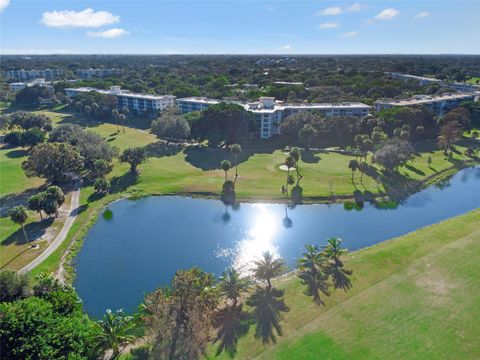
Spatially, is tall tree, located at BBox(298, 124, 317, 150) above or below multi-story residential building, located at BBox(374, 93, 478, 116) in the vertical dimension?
below

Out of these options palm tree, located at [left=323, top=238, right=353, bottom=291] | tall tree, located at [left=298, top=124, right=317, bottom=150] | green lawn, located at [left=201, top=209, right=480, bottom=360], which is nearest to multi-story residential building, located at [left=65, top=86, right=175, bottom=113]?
tall tree, located at [left=298, top=124, right=317, bottom=150]

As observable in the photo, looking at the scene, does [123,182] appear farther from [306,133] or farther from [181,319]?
[306,133]

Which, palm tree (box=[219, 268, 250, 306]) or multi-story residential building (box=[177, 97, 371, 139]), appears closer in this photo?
palm tree (box=[219, 268, 250, 306])

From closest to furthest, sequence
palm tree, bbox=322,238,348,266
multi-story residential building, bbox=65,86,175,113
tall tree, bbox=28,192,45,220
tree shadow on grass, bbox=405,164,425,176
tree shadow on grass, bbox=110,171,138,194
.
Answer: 1. palm tree, bbox=322,238,348,266
2. tall tree, bbox=28,192,45,220
3. tree shadow on grass, bbox=110,171,138,194
4. tree shadow on grass, bbox=405,164,425,176
5. multi-story residential building, bbox=65,86,175,113

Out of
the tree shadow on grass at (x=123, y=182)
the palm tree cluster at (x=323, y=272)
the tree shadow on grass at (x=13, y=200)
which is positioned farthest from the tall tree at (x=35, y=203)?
the palm tree cluster at (x=323, y=272)

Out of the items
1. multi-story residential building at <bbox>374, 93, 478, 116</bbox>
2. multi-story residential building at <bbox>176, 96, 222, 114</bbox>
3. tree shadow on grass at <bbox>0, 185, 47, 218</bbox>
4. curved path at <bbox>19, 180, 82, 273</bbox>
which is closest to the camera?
curved path at <bbox>19, 180, 82, 273</bbox>

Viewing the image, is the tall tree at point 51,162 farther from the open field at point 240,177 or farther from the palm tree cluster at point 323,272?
the palm tree cluster at point 323,272

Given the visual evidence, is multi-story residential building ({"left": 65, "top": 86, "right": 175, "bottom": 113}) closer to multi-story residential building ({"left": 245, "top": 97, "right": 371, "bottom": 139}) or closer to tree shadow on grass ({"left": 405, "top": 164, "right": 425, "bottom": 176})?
multi-story residential building ({"left": 245, "top": 97, "right": 371, "bottom": 139})

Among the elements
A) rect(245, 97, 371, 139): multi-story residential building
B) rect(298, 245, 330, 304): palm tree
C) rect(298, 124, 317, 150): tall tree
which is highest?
rect(245, 97, 371, 139): multi-story residential building
